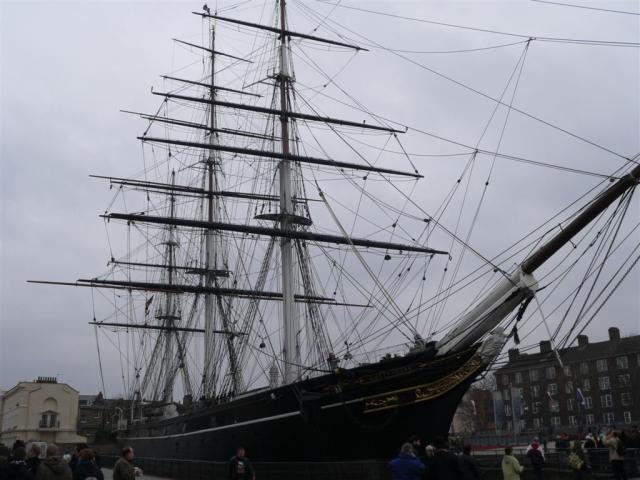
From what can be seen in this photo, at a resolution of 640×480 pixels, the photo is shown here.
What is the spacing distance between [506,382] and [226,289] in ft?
145

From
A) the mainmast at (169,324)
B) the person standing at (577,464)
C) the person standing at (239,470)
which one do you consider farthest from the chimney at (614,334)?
the person standing at (239,470)

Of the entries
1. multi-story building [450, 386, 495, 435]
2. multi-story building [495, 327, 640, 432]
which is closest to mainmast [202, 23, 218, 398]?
multi-story building [495, 327, 640, 432]

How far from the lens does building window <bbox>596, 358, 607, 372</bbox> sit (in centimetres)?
5800

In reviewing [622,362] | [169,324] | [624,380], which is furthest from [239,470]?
[622,362]

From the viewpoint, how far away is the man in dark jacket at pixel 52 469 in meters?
6.47

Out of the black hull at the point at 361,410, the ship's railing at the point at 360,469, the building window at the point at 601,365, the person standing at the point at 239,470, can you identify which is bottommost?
the ship's railing at the point at 360,469

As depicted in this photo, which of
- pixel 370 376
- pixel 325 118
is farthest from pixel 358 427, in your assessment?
pixel 325 118

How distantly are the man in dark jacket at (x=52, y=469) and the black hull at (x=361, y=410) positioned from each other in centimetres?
1071

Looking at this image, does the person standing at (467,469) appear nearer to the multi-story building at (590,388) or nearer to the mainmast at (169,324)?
the mainmast at (169,324)

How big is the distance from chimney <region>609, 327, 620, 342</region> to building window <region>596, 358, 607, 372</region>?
232cm

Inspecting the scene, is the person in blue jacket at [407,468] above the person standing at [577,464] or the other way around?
above

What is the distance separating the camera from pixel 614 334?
2346 inches

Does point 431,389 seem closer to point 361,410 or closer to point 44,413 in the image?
point 361,410

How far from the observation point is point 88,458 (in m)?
7.75
